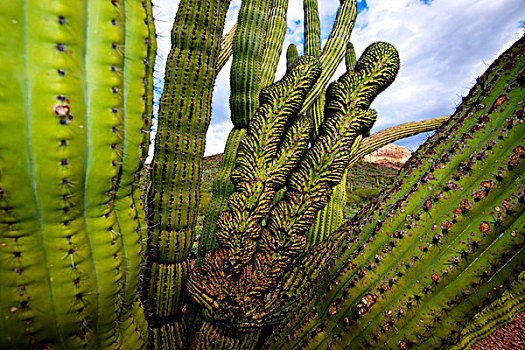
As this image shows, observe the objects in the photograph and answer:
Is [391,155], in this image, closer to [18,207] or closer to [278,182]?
[278,182]

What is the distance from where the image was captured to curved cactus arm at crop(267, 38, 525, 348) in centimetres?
84

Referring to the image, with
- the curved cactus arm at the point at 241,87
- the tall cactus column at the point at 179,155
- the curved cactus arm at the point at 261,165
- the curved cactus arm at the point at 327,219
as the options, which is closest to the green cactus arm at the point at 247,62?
the curved cactus arm at the point at 241,87

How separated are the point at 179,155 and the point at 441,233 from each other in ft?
5.57

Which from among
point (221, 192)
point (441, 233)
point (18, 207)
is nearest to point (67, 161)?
point (18, 207)

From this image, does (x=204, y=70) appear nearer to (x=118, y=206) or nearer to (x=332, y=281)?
(x=118, y=206)

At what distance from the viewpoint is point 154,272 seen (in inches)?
77.0

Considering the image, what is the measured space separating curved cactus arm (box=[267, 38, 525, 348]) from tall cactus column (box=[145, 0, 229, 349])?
120 cm

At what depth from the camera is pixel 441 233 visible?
90 centimetres

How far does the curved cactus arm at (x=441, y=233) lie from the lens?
839 millimetres

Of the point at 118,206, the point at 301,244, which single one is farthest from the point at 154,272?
the point at 118,206

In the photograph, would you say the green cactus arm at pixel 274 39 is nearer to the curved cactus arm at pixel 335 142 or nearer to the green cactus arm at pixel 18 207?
the curved cactus arm at pixel 335 142

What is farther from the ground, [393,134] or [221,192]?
[393,134]

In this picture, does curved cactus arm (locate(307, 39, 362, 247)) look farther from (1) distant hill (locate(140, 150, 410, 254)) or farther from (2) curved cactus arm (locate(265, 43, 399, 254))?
(2) curved cactus arm (locate(265, 43, 399, 254))

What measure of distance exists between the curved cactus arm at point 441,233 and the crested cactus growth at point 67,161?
0.89 metres
